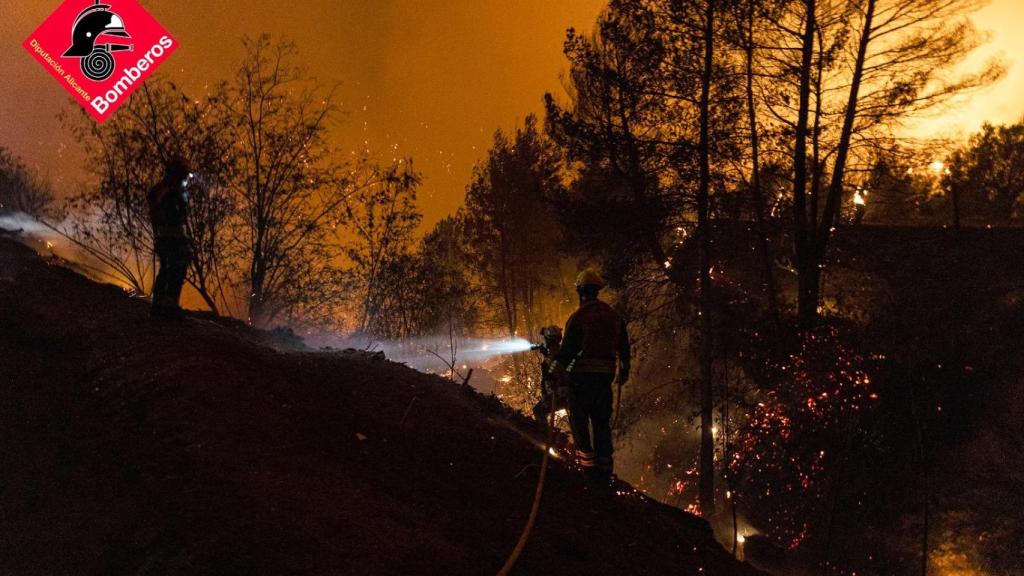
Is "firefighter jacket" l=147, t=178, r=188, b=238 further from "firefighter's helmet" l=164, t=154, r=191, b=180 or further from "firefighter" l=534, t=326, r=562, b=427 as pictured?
"firefighter" l=534, t=326, r=562, b=427

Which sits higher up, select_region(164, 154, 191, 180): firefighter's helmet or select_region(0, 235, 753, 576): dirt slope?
select_region(164, 154, 191, 180): firefighter's helmet

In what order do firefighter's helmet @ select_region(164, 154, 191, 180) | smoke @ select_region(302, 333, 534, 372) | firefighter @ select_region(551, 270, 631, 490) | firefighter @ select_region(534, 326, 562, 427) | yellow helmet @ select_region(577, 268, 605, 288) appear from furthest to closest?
smoke @ select_region(302, 333, 534, 372)
firefighter's helmet @ select_region(164, 154, 191, 180)
firefighter @ select_region(534, 326, 562, 427)
yellow helmet @ select_region(577, 268, 605, 288)
firefighter @ select_region(551, 270, 631, 490)

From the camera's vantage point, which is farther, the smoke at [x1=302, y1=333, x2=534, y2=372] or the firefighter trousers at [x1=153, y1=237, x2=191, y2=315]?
the smoke at [x1=302, y1=333, x2=534, y2=372]

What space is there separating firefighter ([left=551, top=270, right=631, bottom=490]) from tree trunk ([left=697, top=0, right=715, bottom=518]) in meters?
8.02

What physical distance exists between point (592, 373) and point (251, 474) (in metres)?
3.82

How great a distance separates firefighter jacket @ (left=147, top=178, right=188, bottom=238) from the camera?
29.1 ft

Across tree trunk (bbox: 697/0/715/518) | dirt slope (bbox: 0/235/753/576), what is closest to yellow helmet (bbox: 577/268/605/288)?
dirt slope (bbox: 0/235/753/576)

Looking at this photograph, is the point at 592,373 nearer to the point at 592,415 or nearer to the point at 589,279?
the point at 592,415

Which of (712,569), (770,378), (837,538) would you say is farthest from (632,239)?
(712,569)

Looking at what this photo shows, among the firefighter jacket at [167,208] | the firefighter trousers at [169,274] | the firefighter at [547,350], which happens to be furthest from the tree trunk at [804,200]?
the firefighter trousers at [169,274]

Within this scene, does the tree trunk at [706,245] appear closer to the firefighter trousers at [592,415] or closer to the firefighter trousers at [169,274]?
the firefighter trousers at [592,415]

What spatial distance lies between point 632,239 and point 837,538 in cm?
795

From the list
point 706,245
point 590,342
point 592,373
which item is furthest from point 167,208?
point 706,245

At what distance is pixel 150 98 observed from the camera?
51.6 feet
